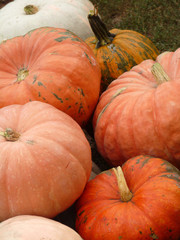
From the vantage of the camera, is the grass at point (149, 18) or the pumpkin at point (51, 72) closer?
the pumpkin at point (51, 72)

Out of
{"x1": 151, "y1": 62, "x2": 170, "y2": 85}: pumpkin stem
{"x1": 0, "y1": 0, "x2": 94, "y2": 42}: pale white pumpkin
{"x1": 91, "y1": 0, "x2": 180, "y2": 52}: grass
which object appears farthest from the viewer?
{"x1": 91, "y1": 0, "x2": 180, "y2": 52}: grass

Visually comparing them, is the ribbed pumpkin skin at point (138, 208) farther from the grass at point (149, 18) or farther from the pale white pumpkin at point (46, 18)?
the grass at point (149, 18)

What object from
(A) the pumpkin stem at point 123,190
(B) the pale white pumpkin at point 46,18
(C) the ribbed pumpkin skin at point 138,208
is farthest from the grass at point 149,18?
(A) the pumpkin stem at point 123,190

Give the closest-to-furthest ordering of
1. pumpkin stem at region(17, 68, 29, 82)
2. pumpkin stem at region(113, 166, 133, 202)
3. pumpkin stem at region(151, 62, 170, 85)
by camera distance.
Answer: pumpkin stem at region(113, 166, 133, 202) → pumpkin stem at region(151, 62, 170, 85) → pumpkin stem at region(17, 68, 29, 82)

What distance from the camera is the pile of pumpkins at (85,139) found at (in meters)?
1.59

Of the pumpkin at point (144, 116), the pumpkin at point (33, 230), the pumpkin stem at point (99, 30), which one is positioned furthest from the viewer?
the pumpkin stem at point (99, 30)

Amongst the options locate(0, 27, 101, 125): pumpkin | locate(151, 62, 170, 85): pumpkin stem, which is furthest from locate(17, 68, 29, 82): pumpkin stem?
locate(151, 62, 170, 85): pumpkin stem

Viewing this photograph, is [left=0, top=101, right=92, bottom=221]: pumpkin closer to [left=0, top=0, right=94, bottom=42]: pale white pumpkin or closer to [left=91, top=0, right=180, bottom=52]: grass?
[left=0, top=0, right=94, bottom=42]: pale white pumpkin

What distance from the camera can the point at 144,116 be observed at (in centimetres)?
201

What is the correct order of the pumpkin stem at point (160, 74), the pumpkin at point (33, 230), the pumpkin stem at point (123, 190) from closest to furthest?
1. the pumpkin at point (33, 230)
2. the pumpkin stem at point (123, 190)
3. the pumpkin stem at point (160, 74)

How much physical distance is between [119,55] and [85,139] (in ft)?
3.61

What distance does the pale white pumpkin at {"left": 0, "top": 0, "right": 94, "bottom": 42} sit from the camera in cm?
302

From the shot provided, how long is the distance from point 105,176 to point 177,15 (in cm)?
313

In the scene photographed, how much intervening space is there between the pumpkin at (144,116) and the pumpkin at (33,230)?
2.49 ft
